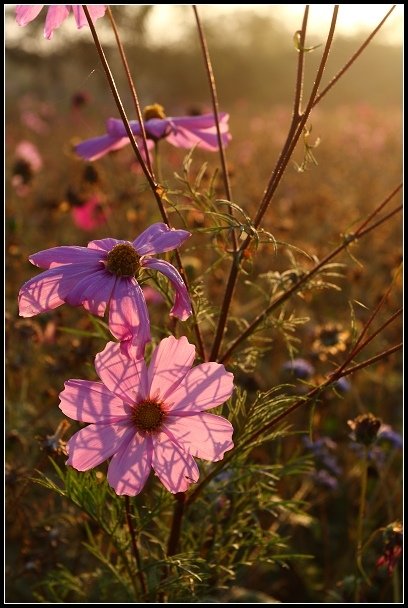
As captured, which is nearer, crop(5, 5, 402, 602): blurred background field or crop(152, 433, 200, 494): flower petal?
crop(152, 433, 200, 494): flower petal

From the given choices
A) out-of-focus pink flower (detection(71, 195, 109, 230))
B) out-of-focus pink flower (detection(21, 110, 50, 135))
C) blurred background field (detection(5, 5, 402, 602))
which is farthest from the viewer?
out-of-focus pink flower (detection(21, 110, 50, 135))

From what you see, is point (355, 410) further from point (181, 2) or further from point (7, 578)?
point (181, 2)

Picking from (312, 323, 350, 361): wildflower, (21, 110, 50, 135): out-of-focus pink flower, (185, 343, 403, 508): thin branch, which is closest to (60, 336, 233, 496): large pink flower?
(185, 343, 403, 508): thin branch

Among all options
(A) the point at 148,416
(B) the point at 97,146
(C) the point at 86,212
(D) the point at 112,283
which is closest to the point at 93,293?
(D) the point at 112,283

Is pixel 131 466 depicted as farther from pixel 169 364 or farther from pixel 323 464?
pixel 323 464

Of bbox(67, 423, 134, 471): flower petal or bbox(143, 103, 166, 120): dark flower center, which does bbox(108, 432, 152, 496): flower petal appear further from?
bbox(143, 103, 166, 120): dark flower center

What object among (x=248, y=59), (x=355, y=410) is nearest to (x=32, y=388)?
(x=355, y=410)

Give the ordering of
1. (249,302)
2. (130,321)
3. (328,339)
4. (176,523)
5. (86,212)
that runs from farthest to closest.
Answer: (249,302) < (86,212) < (328,339) < (176,523) < (130,321)
